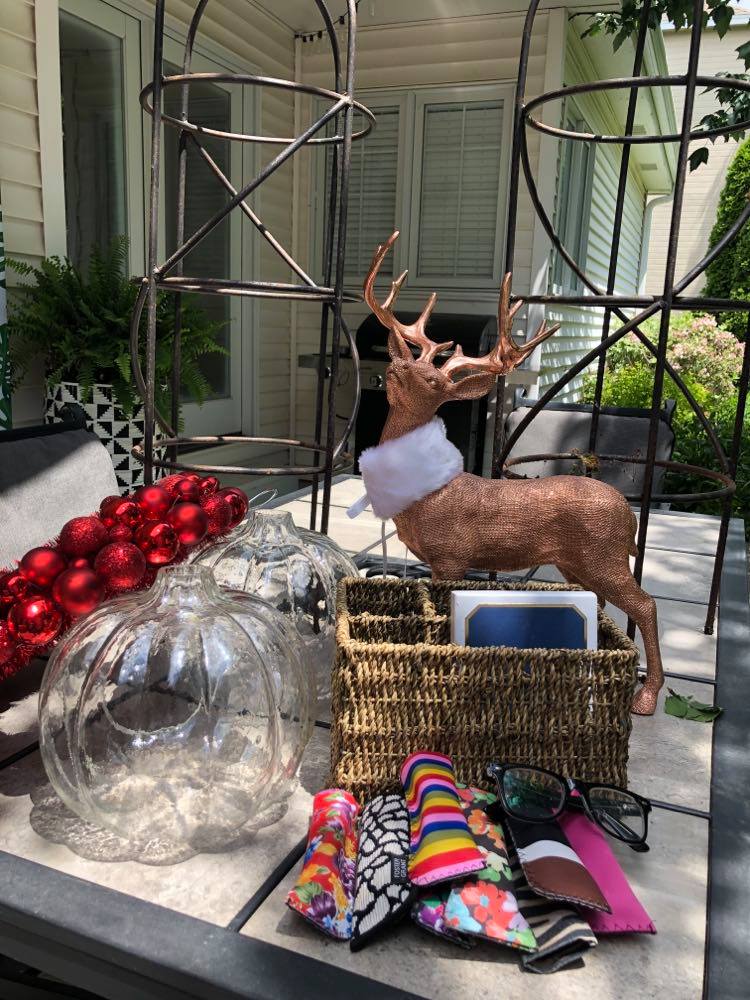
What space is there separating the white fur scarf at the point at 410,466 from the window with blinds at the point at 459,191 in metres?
4.85

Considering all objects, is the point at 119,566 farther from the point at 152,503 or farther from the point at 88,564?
the point at 152,503

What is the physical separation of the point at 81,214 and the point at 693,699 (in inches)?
153

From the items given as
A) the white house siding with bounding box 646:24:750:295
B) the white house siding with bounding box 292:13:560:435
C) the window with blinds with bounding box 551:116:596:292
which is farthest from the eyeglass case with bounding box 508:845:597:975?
the white house siding with bounding box 646:24:750:295

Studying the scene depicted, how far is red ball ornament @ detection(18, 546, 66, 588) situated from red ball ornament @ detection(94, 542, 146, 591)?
0.14ft

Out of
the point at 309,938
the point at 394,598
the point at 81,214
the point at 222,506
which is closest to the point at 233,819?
the point at 309,938

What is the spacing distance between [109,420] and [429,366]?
2712 millimetres

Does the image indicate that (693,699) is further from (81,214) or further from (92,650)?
(81,214)

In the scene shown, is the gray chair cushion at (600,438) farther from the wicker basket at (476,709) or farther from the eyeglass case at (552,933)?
the eyeglass case at (552,933)

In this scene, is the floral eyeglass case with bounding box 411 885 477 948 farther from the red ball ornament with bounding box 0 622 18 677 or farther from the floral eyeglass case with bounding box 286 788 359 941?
the red ball ornament with bounding box 0 622 18 677

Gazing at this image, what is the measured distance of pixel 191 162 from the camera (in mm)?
4875

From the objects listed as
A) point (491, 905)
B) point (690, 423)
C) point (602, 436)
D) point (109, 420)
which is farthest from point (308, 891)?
point (690, 423)

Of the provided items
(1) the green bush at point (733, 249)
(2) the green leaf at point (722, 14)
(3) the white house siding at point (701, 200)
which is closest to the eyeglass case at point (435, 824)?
(2) the green leaf at point (722, 14)

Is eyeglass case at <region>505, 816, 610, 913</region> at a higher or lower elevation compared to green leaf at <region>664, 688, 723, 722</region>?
higher

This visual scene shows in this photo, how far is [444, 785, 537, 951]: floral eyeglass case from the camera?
0.65 metres
